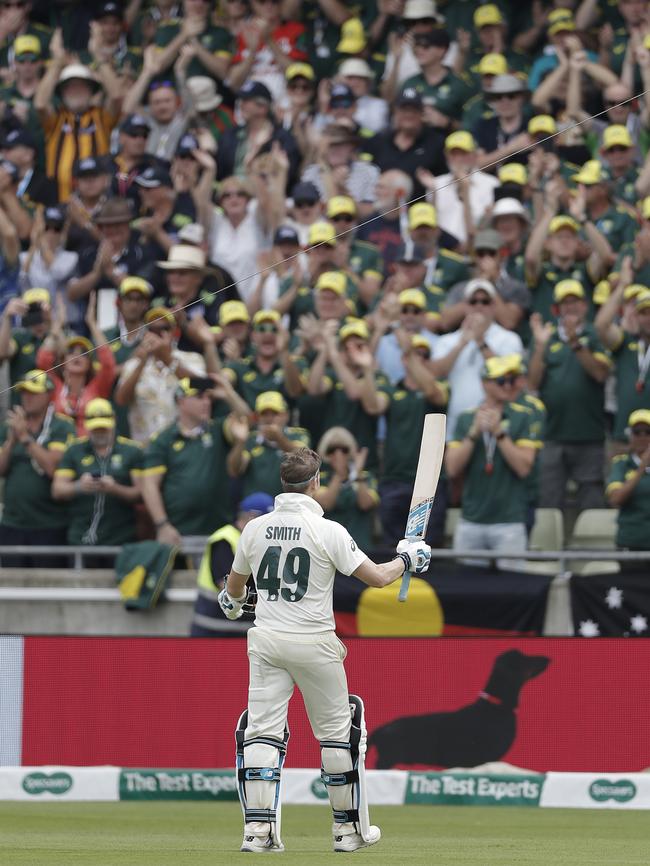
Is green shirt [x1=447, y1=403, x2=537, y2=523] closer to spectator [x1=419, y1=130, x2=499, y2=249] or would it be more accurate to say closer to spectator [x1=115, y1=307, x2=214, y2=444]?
spectator [x1=115, y1=307, x2=214, y2=444]

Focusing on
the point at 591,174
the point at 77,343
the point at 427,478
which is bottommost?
the point at 427,478

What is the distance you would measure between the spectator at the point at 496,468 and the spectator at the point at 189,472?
204cm

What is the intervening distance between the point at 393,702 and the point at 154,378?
443cm

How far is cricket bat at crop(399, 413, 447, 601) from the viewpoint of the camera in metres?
8.46

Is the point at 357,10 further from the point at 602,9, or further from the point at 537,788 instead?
the point at 537,788

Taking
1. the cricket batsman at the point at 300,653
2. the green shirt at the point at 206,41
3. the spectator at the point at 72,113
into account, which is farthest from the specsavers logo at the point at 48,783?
the green shirt at the point at 206,41

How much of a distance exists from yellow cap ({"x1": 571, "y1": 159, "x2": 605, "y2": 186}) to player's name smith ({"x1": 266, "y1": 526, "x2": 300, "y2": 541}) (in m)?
8.17

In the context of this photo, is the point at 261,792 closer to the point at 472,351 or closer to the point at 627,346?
the point at 472,351

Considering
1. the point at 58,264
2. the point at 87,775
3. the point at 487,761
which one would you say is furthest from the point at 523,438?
the point at 58,264

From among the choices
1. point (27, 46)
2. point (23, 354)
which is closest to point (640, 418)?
point (23, 354)

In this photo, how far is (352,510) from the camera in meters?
13.9

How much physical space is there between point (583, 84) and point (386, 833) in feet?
30.9

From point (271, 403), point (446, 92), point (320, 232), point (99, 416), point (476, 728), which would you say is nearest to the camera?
point (476, 728)

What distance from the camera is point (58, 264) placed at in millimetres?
17078
